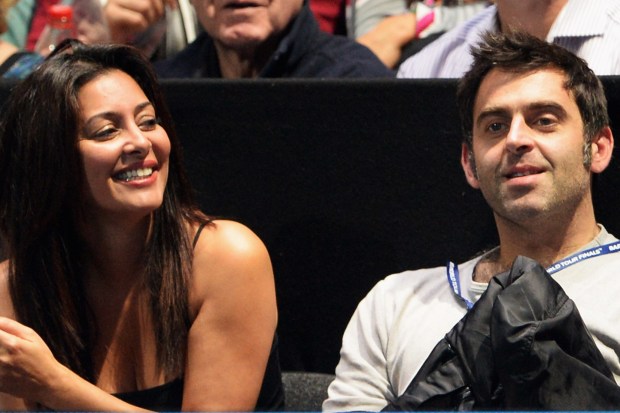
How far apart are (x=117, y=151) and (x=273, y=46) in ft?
2.92

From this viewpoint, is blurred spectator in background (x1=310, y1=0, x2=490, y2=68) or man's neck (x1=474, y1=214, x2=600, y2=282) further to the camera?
blurred spectator in background (x1=310, y1=0, x2=490, y2=68)

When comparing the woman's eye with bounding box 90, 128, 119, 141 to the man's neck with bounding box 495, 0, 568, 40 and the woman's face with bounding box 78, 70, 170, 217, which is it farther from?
the man's neck with bounding box 495, 0, 568, 40

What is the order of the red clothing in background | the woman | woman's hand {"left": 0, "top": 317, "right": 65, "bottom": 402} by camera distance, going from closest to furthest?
woman's hand {"left": 0, "top": 317, "right": 65, "bottom": 402} → the woman → the red clothing in background

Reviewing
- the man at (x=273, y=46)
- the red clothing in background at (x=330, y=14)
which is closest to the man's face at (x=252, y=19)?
the man at (x=273, y=46)

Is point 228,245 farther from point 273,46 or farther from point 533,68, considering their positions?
point 273,46

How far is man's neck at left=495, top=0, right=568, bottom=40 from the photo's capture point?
3.14 metres

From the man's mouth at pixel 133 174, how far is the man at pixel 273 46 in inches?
28.8

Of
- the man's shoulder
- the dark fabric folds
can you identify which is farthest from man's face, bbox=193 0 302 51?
the dark fabric folds

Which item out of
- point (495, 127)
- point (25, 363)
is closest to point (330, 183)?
point (495, 127)

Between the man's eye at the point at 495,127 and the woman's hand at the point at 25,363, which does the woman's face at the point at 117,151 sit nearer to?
the woman's hand at the point at 25,363

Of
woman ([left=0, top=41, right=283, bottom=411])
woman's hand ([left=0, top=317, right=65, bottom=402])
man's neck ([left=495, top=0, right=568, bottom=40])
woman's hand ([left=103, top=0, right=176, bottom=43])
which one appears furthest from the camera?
woman's hand ([left=103, top=0, right=176, bottom=43])

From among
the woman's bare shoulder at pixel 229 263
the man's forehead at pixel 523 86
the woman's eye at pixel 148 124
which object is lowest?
the woman's bare shoulder at pixel 229 263

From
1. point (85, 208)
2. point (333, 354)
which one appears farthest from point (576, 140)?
point (85, 208)

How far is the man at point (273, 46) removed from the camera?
3387 millimetres
